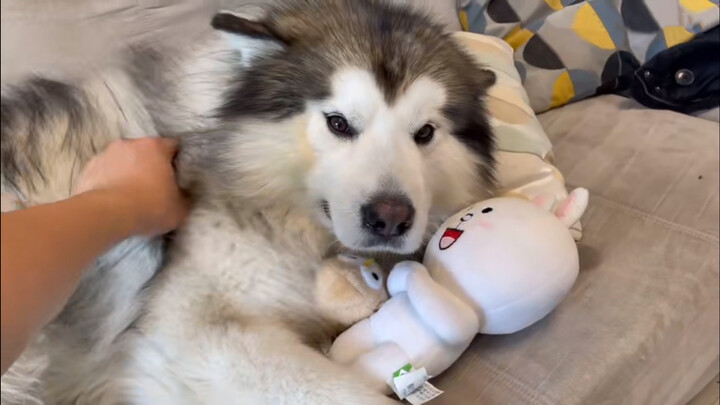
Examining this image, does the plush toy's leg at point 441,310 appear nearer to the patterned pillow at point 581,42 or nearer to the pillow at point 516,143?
the pillow at point 516,143

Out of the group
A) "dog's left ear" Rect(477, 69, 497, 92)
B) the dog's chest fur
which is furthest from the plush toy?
"dog's left ear" Rect(477, 69, 497, 92)

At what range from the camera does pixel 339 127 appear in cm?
130

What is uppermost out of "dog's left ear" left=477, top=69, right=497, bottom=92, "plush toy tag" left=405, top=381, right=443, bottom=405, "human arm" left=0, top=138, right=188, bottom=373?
"human arm" left=0, top=138, right=188, bottom=373

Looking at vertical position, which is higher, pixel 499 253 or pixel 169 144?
pixel 169 144

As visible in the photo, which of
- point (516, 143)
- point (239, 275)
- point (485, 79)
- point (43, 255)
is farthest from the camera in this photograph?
point (516, 143)

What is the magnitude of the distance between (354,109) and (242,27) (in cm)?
27

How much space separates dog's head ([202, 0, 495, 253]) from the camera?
4.10 feet

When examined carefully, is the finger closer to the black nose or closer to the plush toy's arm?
the black nose

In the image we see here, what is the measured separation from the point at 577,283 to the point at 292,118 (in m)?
0.74

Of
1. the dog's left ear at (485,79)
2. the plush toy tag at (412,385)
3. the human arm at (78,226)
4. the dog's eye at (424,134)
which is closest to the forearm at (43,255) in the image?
the human arm at (78,226)

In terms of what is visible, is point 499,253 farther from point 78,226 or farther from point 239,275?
point 78,226

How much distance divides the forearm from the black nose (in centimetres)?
45

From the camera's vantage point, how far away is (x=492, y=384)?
129 centimetres

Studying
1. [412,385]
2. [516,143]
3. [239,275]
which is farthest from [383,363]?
[516,143]
